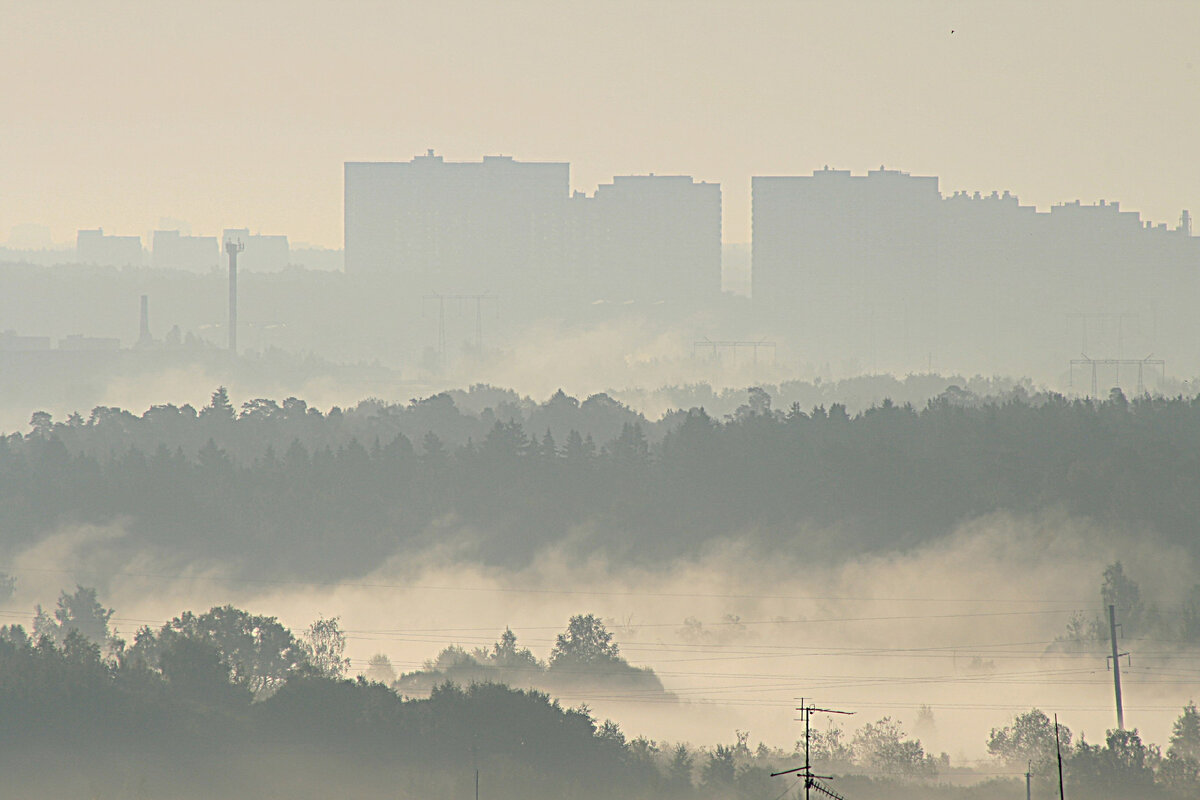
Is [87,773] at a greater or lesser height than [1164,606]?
lesser

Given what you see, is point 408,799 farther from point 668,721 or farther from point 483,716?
point 668,721

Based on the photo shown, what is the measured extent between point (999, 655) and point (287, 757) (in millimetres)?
116204

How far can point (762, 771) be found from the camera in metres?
99.8

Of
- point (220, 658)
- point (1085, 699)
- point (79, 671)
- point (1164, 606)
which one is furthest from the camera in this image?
point (1164, 606)

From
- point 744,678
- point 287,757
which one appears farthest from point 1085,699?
point 287,757

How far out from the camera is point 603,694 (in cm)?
14862

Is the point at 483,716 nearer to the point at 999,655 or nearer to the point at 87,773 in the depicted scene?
the point at 87,773

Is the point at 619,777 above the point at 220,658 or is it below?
below

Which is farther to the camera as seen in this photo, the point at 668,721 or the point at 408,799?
the point at 668,721

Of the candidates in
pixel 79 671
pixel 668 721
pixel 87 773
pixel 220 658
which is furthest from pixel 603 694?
pixel 87 773

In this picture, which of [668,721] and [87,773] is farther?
[668,721]

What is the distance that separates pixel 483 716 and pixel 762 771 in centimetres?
1576

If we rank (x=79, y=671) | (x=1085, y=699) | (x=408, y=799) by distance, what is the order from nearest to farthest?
(x=408, y=799) → (x=79, y=671) → (x=1085, y=699)

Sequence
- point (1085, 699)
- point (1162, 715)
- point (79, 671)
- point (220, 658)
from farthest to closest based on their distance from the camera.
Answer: point (1085, 699) → point (1162, 715) → point (220, 658) → point (79, 671)
